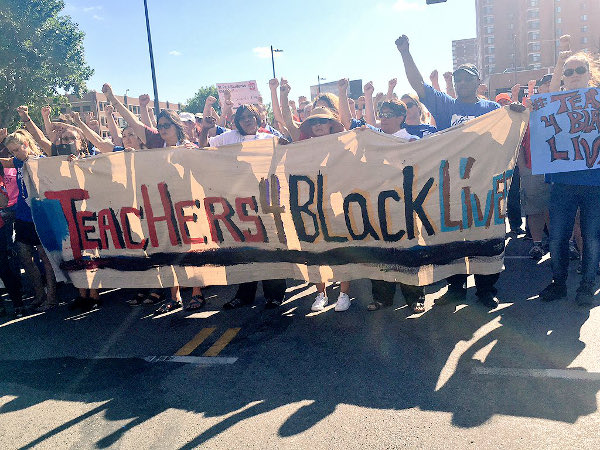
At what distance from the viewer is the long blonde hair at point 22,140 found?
525cm

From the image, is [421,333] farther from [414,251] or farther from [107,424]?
[107,424]

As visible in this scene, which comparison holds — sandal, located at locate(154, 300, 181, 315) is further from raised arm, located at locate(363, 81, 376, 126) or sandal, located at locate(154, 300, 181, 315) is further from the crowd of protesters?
raised arm, located at locate(363, 81, 376, 126)

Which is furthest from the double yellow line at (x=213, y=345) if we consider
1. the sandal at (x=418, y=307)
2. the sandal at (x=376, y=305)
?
the sandal at (x=418, y=307)

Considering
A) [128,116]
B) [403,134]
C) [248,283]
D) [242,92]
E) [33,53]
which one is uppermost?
[33,53]

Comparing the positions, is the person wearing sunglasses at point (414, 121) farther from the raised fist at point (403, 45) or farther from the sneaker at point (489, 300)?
the sneaker at point (489, 300)

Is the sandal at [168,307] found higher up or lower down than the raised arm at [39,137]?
lower down

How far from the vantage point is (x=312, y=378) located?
3.31 m

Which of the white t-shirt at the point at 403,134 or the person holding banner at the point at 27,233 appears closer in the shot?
the white t-shirt at the point at 403,134

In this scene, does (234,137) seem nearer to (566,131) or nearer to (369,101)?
(369,101)

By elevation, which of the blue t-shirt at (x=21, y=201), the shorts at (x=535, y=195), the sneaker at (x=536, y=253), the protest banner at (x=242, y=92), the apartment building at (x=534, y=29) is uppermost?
the apartment building at (x=534, y=29)

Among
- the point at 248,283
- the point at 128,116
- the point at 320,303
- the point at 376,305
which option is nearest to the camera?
the point at 376,305

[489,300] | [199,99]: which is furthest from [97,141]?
[199,99]

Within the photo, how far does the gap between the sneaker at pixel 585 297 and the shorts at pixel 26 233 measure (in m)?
5.40

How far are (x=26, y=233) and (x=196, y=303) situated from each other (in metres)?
2.06
